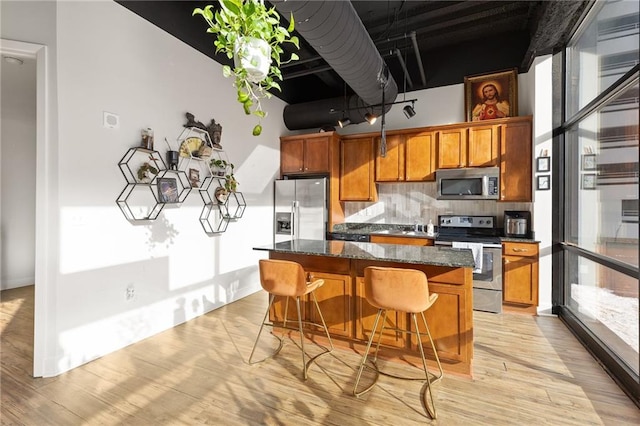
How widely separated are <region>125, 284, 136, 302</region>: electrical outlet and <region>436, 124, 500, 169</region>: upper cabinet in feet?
13.7

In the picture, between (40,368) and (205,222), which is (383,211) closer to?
(205,222)

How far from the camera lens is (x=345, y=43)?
262cm

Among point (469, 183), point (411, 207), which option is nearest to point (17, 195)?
point (411, 207)

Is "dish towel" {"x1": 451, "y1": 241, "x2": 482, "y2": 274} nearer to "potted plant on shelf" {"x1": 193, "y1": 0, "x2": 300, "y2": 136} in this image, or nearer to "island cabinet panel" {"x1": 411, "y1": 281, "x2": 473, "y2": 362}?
"island cabinet panel" {"x1": 411, "y1": 281, "x2": 473, "y2": 362}

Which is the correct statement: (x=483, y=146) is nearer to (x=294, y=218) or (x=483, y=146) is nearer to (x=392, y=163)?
(x=392, y=163)

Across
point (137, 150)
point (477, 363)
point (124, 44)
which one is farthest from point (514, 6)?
point (137, 150)

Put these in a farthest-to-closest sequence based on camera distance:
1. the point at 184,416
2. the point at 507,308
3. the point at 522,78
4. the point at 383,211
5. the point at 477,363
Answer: the point at 383,211, the point at 522,78, the point at 507,308, the point at 477,363, the point at 184,416

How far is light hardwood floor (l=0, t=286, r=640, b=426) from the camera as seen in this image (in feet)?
6.16

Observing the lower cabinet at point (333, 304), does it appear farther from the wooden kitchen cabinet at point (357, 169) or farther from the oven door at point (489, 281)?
the wooden kitchen cabinet at point (357, 169)

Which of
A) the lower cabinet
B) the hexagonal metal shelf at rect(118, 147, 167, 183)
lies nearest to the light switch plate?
the hexagonal metal shelf at rect(118, 147, 167, 183)

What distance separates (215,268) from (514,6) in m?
4.97

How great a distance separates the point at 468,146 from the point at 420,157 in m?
0.66

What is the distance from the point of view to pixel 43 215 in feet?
7.73

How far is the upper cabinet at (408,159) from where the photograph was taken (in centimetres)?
441
